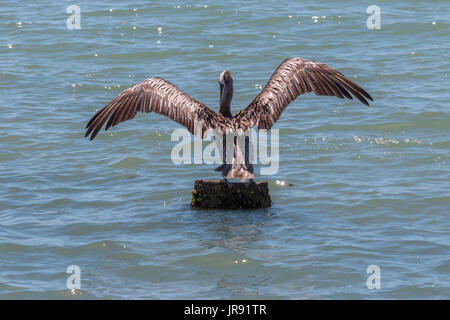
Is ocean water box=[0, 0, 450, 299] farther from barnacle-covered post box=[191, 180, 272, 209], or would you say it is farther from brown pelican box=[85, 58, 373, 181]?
brown pelican box=[85, 58, 373, 181]

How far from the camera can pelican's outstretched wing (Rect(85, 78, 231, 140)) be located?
950cm

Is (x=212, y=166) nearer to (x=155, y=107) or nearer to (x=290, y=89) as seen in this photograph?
(x=155, y=107)

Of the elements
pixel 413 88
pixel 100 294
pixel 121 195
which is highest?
pixel 413 88

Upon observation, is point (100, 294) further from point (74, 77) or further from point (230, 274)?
point (74, 77)

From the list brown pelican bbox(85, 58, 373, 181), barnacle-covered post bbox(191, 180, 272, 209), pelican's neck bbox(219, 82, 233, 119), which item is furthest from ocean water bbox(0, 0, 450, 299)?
pelican's neck bbox(219, 82, 233, 119)

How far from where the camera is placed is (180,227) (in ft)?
30.3

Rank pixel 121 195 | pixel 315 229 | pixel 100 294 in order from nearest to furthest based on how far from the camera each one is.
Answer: pixel 100 294 < pixel 315 229 < pixel 121 195

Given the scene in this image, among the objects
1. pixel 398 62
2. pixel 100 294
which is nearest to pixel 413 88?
pixel 398 62

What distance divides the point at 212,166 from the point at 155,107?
6.08 ft

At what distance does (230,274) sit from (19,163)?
458 cm

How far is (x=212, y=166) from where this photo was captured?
11.4m

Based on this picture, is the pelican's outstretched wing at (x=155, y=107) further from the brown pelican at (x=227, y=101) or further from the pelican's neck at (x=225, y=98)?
the pelican's neck at (x=225, y=98)

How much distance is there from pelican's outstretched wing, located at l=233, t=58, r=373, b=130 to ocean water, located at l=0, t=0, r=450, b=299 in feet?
3.44

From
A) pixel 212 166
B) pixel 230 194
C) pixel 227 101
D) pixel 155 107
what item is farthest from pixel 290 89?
pixel 212 166
